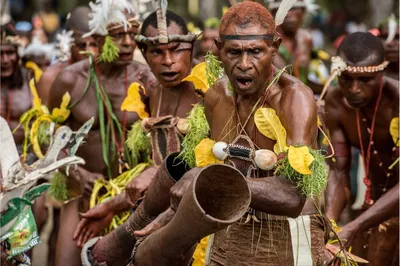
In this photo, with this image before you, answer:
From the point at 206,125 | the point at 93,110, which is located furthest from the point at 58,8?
the point at 206,125

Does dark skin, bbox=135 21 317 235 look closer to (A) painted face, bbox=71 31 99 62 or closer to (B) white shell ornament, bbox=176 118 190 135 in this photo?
(B) white shell ornament, bbox=176 118 190 135

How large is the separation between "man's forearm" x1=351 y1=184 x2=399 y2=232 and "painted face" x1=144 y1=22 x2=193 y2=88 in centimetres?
157

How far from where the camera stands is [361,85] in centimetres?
805

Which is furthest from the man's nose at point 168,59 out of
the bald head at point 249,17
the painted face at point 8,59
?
the painted face at point 8,59

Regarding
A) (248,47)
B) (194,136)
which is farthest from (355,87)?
(248,47)

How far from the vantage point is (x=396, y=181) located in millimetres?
8445

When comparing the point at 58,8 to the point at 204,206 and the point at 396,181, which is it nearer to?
the point at 396,181

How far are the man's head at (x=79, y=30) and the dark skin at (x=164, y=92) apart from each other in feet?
9.47

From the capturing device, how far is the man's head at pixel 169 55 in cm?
755

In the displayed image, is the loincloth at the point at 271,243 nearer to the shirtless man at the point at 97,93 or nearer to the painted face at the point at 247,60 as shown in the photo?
the painted face at the point at 247,60

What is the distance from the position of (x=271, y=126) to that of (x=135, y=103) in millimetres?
2415

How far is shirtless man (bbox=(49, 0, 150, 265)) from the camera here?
342 inches

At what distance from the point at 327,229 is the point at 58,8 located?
25906 mm

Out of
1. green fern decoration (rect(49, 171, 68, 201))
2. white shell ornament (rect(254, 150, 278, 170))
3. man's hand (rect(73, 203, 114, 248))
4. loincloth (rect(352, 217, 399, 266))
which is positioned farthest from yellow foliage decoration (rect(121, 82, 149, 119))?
white shell ornament (rect(254, 150, 278, 170))
